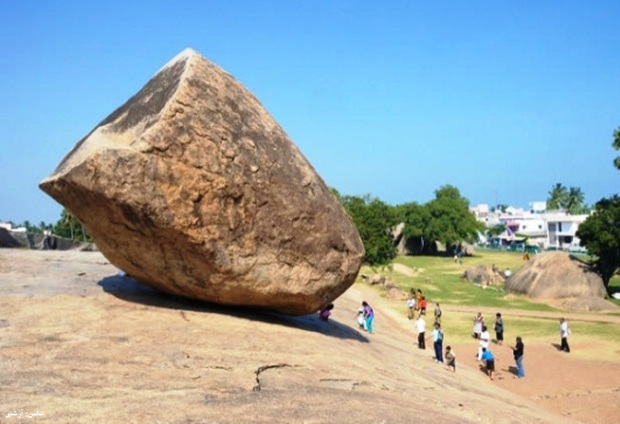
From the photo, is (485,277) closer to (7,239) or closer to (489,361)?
(489,361)

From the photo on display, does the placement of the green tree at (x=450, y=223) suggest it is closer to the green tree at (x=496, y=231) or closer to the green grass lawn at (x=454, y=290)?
the green grass lawn at (x=454, y=290)

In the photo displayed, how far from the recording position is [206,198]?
9.52 meters

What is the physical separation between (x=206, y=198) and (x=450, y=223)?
68.4m

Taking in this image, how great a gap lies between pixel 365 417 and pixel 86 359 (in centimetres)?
381

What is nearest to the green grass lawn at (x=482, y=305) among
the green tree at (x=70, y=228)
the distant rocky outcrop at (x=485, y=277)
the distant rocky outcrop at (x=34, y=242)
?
the distant rocky outcrop at (x=485, y=277)

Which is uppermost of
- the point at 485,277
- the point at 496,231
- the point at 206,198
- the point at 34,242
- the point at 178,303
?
the point at 496,231

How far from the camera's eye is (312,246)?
10.9m

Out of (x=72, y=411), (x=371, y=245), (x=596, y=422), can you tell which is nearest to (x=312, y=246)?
(x=72, y=411)

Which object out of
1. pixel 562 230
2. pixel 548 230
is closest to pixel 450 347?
pixel 562 230

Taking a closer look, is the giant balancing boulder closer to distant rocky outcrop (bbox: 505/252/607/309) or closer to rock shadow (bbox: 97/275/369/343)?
rock shadow (bbox: 97/275/369/343)

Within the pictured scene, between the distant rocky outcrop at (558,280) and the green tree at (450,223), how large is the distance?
118ft

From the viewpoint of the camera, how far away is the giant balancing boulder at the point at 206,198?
9.12m

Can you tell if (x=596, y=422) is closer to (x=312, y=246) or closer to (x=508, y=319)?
(x=312, y=246)

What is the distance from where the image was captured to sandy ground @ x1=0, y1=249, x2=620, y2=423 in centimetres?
643
